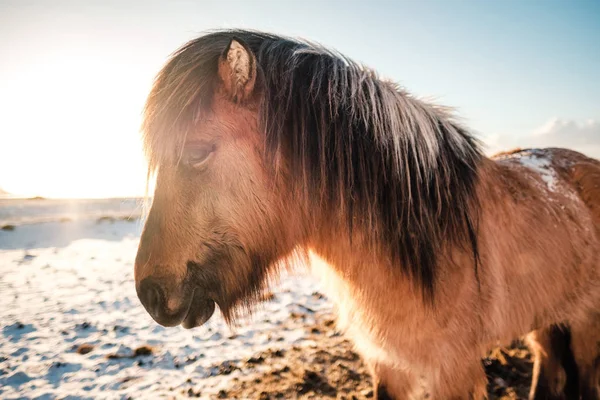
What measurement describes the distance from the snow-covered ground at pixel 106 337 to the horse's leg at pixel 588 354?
98.9 inches

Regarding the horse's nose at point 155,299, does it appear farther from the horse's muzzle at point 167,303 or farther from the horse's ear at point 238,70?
the horse's ear at point 238,70

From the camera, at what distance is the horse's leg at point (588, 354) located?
2.54 metres

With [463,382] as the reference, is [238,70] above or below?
above

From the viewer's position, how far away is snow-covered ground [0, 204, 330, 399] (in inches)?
129

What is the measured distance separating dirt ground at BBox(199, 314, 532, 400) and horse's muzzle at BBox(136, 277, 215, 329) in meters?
1.86

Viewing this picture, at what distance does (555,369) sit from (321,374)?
6.82 feet

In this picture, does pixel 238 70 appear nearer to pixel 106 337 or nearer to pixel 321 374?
→ pixel 321 374

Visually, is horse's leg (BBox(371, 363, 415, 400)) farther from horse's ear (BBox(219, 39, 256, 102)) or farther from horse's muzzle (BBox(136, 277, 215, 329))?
horse's ear (BBox(219, 39, 256, 102))

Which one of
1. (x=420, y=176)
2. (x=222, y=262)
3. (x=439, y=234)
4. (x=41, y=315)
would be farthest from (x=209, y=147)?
(x=41, y=315)

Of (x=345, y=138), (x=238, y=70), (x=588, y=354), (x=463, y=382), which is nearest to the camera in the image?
(x=238, y=70)

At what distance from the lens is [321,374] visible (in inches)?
132

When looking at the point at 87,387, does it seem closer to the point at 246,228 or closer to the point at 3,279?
the point at 246,228

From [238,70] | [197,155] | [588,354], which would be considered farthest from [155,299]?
[588,354]

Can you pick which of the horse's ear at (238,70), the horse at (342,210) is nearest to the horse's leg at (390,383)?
the horse at (342,210)
